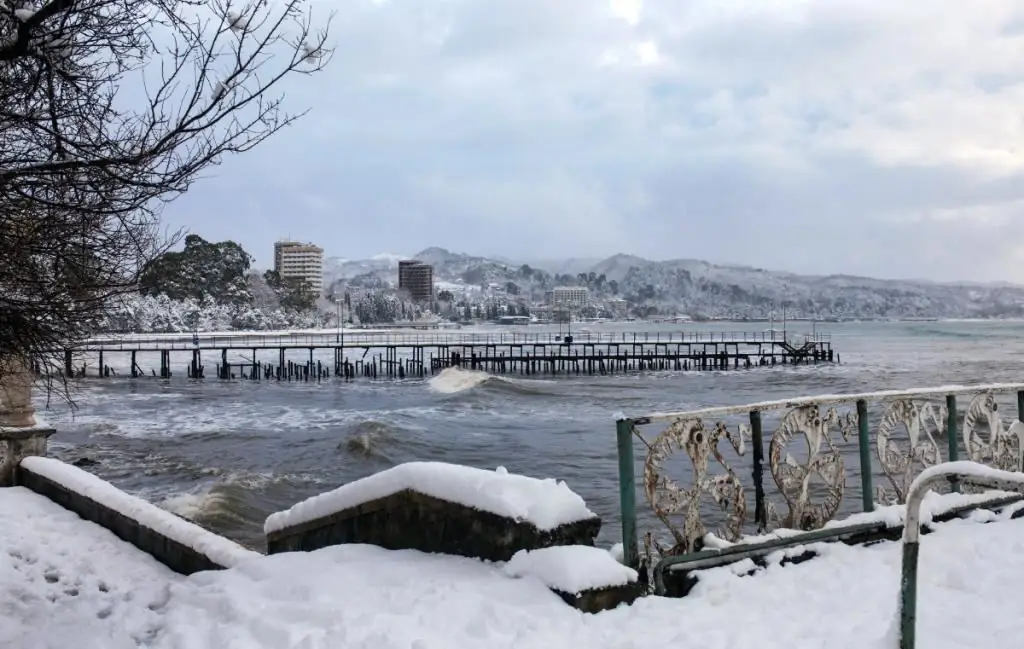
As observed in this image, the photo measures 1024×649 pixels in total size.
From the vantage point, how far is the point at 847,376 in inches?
2240

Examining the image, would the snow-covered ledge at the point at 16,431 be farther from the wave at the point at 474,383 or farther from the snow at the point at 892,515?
the wave at the point at 474,383

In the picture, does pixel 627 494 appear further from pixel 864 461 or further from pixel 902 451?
pixel 902 451

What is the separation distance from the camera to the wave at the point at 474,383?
158 ft

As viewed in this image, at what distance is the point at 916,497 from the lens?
10.1ft

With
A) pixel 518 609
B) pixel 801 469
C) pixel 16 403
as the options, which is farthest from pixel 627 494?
pixel 16 403

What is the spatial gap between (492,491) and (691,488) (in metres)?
1.23

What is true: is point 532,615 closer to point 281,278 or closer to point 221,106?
point 221,106

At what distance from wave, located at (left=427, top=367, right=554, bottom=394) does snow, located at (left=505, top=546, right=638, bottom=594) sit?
137 ft

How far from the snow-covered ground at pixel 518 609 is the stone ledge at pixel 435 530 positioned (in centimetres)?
12

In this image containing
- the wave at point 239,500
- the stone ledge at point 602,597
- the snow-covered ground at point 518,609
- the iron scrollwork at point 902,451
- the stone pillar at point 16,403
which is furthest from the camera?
the wave at point 239,500

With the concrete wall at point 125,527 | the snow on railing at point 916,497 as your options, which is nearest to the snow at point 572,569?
the snow on railing at point 916,497

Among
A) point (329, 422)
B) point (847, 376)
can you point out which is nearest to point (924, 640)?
point (329, 422)

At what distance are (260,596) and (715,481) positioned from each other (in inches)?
108

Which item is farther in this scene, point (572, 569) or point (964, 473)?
point (572, 569)
